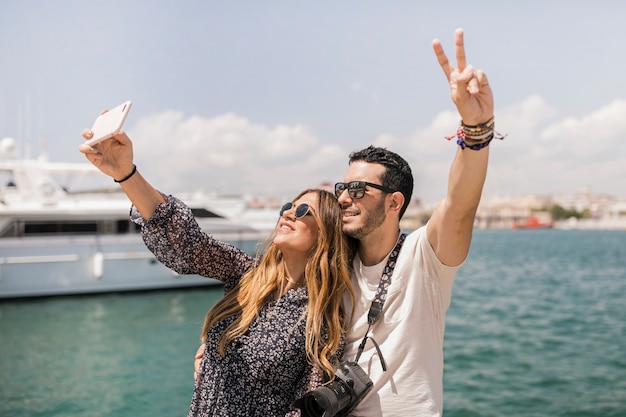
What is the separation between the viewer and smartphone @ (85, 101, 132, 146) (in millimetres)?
2216

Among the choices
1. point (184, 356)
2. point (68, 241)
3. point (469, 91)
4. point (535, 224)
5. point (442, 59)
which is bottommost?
point (535, 224)

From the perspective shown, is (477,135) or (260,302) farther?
(260,302)

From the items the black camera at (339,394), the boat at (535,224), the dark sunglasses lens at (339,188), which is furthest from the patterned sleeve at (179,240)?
the boat at (535,224)

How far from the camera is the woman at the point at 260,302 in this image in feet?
7.97

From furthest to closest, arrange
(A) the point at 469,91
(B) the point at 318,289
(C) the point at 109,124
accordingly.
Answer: (B) the point at 318,289 → (C) the point at 109,124 → (A) the point at 469,91

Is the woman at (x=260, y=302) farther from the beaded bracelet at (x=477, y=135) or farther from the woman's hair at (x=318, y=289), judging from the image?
the beaded bracelet at (x=477, y=135)

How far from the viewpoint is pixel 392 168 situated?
2.60 m

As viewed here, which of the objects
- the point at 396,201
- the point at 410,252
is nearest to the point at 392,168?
the point at 396,201

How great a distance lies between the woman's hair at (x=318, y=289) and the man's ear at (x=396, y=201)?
225mm

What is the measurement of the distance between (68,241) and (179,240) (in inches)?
771

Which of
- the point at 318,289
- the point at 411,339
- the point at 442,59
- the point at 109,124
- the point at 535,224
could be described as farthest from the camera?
the point at 535,224

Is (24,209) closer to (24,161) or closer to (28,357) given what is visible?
(24,161)

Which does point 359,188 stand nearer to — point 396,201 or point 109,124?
point 396,201

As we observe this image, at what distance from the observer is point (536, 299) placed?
25.6 m
